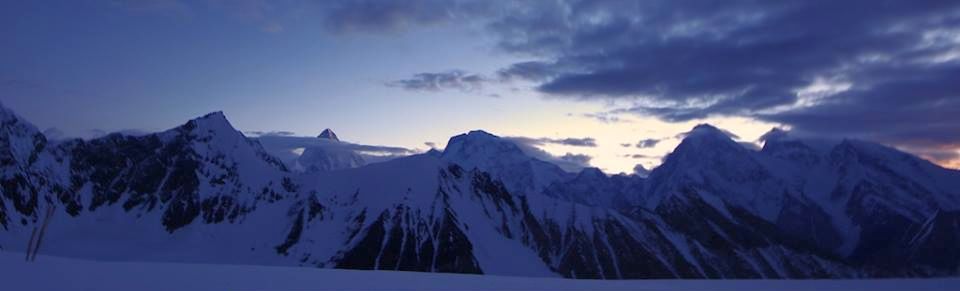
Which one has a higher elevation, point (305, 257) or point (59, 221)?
point (59, 221)

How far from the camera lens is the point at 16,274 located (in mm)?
13961

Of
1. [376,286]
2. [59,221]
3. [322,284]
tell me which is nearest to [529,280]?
[376,286]

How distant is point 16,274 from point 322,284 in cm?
656

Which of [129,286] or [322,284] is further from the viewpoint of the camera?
[322,284]

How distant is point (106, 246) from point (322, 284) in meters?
211

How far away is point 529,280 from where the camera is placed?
18.4 meters

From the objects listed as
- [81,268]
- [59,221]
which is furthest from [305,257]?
[81,268]

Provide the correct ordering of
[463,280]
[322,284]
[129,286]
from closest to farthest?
[129,286], [322,284], [463,280]

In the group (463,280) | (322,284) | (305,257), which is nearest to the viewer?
(322,284)

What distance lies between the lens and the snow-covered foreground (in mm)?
13453

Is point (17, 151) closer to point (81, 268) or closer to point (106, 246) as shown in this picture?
point (106, 246)

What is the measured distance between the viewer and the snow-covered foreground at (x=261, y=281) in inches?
530

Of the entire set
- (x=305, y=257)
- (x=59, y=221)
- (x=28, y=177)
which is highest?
(x=28, y=177)

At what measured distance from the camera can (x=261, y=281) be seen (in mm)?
15039
